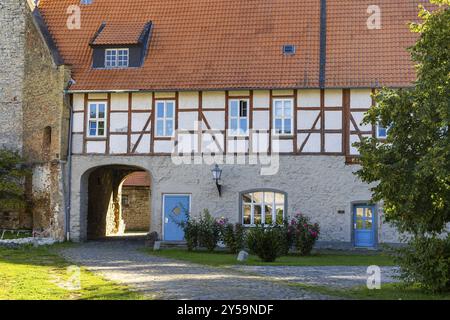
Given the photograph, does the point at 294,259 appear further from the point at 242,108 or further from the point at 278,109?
the point at 242,108

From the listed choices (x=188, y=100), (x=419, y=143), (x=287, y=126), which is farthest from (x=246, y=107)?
(x=419, y=143)

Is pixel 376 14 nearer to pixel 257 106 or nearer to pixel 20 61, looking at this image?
pixel 257 106

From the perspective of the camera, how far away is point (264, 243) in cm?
2062

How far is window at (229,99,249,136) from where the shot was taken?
90.3 feet

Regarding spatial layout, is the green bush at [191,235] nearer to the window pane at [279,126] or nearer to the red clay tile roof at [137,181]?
the window pane at [279,126]

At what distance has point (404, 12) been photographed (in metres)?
28.5

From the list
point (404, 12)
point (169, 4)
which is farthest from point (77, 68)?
point (404, 12)

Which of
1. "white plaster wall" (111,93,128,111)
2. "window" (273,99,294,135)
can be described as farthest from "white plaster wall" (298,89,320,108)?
"white plaster wall" (111,93,128,111)

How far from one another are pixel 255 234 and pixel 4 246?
9.51 meters

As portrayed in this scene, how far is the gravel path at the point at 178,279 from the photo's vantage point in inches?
500

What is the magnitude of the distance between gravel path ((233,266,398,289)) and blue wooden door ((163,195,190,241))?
31.1ft

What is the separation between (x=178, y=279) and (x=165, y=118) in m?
13.4

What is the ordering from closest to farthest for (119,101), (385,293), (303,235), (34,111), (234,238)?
(385,293) < (303,235) < (234,238) < (119,101) < (34,111)

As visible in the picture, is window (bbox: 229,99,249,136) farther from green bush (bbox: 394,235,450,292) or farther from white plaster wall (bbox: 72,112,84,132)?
green bush (bbox: 394,235,450,292)
